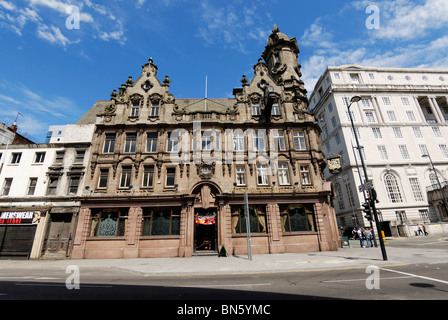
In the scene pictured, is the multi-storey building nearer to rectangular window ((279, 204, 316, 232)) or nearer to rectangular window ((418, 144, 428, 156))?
rectangular window ((279, 204, 316, 232))

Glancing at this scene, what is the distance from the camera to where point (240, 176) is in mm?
22906

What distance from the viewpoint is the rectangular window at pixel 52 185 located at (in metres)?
22.2

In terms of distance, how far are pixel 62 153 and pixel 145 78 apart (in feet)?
42.9

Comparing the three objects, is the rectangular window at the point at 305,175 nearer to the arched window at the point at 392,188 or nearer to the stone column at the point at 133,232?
the stone column at the point at 133,232

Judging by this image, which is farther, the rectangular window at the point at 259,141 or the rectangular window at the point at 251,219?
the rectangular window at the point at 259,141

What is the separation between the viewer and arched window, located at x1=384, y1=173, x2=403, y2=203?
42281mm

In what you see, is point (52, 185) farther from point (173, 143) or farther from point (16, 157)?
point (173, 143)

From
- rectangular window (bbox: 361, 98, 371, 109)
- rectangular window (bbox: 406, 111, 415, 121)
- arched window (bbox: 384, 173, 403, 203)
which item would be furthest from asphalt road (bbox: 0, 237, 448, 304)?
rectangular window (bbox: 406, 111, 415, 121)

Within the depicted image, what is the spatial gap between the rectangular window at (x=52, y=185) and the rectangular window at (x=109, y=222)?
5356 mm

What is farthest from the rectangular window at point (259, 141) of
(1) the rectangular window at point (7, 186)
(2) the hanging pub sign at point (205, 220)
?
(1) the rectangular window at point (7, 186)

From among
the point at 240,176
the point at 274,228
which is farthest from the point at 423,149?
the point at 240,176

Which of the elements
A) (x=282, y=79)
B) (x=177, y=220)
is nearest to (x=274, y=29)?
(x=282, y=79)

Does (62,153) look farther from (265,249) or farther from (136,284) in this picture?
(265,249)

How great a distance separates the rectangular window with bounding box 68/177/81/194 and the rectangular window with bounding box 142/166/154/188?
6950 mm
